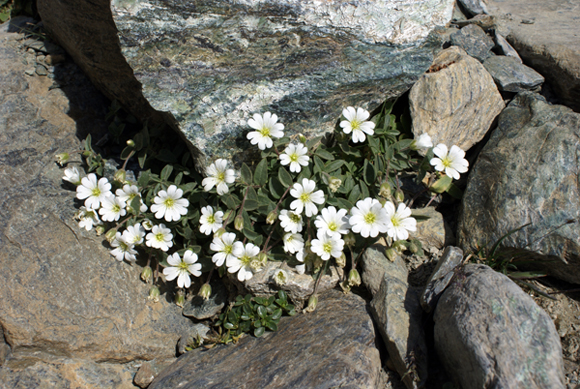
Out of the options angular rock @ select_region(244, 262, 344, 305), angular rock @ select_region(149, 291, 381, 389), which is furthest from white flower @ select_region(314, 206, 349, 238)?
angular rock @ select_region(149, 291, 381, 389)

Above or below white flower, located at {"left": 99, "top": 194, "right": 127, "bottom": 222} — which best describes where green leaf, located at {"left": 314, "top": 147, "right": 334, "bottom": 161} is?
above

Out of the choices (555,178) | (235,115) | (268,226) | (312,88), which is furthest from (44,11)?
(555,178)

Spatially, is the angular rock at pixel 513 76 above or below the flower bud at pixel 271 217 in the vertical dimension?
above

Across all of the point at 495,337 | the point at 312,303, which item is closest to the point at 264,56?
the point at 312,303

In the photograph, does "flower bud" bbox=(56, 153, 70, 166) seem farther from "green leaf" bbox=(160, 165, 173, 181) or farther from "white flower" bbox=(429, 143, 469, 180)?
"white flower" bbox=(429, 143, 469, 180)

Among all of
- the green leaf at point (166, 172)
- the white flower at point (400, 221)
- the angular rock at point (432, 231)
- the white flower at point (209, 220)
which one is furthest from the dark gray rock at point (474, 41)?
the green leaf at point (166, 172)

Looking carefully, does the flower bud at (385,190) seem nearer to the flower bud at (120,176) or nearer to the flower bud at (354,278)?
A: the flower bud at (354,278)
